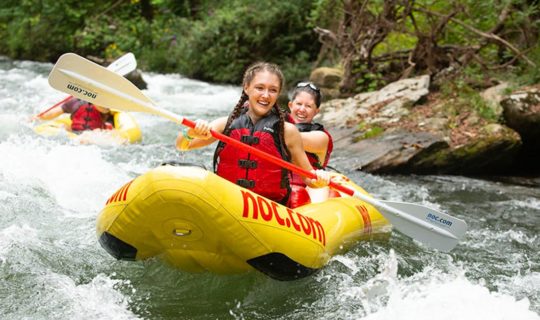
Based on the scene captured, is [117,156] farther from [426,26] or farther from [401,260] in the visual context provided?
[426,26]

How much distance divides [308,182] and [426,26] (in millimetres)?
5621

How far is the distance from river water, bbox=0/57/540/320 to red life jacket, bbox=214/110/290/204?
0.45 metres

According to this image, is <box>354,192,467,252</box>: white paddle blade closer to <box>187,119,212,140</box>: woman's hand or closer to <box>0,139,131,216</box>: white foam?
<box>187,119,212,140</box>: woman's hand

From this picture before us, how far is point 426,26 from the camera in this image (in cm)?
827

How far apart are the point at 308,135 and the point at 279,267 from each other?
1.13m

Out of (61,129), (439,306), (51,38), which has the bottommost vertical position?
(51,38)

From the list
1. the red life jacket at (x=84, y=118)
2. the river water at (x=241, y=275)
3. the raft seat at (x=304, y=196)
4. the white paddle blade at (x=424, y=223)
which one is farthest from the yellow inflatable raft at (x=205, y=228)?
the red life jacket at (x=84, y=118)

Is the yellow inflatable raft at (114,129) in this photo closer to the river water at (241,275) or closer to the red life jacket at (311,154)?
the river water at (241,275)

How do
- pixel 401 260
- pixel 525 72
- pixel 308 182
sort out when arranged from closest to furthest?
pixel 308 182
pixel 401 260
pixel 525 72

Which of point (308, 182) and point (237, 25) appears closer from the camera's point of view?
point (308, 182)

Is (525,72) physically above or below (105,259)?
above

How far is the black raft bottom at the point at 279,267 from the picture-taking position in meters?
2.63

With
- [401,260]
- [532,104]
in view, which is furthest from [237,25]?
[401,260]

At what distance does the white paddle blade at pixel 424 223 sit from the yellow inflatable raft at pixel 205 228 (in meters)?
0.52
